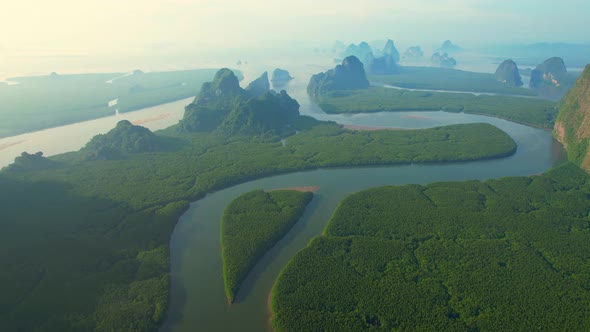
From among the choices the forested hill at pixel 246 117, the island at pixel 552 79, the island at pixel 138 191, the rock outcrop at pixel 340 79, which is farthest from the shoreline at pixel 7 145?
the island at pixel 552 79

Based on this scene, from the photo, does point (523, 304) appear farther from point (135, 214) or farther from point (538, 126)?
point (538, 126)

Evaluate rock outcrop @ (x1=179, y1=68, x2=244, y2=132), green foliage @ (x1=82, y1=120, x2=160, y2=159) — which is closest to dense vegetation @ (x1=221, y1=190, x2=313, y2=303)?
green foliage @ (x1=82, y1=120, x2=160, y2=159)

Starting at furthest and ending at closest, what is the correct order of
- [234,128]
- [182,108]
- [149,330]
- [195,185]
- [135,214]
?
[182,108] → [234,128] → [195,185] → [135,214] → [149,330]

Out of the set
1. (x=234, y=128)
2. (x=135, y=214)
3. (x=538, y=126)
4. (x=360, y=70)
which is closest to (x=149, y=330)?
(x=135, y=214)

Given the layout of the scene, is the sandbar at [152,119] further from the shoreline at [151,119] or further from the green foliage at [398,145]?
the green foliage at [398,145]

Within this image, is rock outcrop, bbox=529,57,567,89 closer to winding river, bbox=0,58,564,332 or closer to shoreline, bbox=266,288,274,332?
winding river, bbox=0,58,564,332
